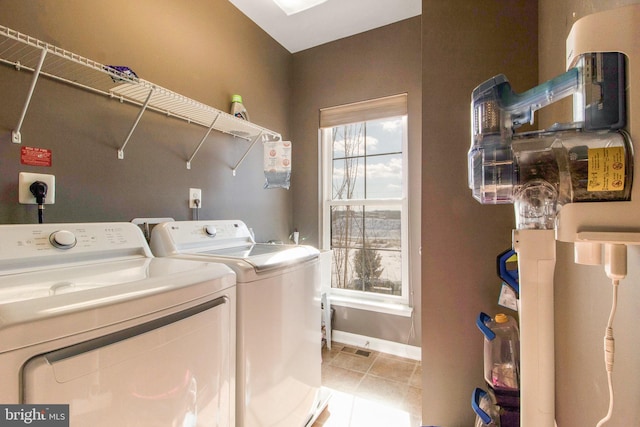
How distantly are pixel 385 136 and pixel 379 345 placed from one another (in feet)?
6.35

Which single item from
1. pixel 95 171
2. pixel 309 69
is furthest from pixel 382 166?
pixel 95 171

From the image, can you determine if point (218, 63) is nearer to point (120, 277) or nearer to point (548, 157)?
point (120, 277)

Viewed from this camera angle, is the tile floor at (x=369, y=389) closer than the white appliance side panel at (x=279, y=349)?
No

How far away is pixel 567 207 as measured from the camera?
0.50 meters

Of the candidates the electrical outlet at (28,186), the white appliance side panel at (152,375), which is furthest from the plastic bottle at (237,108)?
the white appliance side panel at (152,375)

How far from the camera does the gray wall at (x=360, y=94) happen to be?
2414 mm

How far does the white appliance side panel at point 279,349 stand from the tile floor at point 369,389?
294mm

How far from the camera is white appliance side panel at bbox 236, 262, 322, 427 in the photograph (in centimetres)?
119

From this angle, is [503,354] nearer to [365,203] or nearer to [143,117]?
[365,203]

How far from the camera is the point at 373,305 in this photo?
2514 mm

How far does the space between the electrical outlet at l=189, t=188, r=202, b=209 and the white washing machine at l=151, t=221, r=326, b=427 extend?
0.22m

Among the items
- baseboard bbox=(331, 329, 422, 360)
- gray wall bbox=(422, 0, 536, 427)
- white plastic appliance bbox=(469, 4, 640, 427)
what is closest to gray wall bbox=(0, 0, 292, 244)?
baseboard bbox=(331, 329, 422, 360)

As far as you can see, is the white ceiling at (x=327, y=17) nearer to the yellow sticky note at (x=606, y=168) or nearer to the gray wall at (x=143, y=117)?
the gray wall at (x=143, y=117)

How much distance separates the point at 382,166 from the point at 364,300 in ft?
4.22
